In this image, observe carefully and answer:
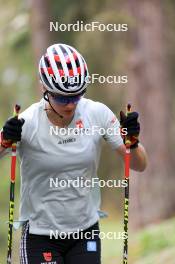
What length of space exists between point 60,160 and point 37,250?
676 millimetres

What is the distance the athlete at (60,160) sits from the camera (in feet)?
19.2

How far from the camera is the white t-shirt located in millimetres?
5863

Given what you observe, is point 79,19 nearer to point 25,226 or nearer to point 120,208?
point 120,208

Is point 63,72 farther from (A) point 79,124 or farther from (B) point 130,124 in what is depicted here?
(B) point 130,124

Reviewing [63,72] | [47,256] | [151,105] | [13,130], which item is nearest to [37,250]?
[47,256]

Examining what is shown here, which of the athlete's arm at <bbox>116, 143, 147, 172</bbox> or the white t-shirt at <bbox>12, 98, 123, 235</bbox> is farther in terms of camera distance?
the athlete's arm at <bbox>116, 143, 147, 172</bbox>

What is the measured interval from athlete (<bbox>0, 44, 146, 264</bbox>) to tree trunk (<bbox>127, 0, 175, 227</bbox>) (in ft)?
30.4

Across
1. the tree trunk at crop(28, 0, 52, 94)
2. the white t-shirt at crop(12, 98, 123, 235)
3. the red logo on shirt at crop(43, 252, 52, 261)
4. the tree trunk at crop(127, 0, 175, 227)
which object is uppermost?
the tree trunk at crop(28, 0, 52, 94)

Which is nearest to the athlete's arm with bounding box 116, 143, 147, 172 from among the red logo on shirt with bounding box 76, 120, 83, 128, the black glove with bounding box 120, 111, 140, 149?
the black glove with bounding box 120, 111, 140, 149

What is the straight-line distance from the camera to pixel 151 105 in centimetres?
1552

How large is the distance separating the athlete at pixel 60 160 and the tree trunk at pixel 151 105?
9.28 meters

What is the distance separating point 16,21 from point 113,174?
4912 mm

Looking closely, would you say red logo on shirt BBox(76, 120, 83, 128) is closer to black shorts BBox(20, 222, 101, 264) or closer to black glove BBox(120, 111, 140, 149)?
black glove BBox(120, 111, 140, 149)

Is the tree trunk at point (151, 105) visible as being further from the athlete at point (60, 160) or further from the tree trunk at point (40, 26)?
the athlete at point (60, 160)
